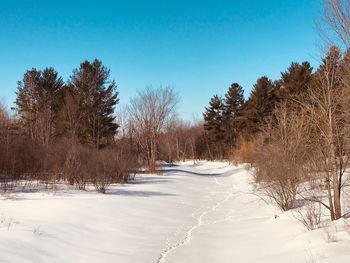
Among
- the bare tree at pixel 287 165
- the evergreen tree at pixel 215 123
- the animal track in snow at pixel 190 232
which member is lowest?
the animal track in snow at pixel 190 232

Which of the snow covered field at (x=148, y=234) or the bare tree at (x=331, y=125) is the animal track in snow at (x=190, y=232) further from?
the bare tree at (x=331, y=125)

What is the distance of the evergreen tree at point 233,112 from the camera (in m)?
61.7

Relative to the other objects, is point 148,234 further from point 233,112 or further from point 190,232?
point 233,112

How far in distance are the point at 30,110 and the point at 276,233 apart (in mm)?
40246

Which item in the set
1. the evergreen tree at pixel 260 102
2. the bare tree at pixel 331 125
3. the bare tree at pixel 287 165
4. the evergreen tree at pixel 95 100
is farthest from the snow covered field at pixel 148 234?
the evergreen tree at pixel 260 102

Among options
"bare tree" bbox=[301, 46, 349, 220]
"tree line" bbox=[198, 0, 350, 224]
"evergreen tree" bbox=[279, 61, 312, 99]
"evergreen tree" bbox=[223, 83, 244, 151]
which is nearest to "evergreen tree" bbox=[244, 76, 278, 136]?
"evergreen tree" bbox=[279, 61, 312, 99]

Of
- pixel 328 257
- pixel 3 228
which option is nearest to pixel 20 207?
pixel 3 228

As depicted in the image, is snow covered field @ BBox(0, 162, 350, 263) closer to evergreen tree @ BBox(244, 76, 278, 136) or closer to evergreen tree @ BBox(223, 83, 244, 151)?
evergreen tree @ BBox(244, 76, 278, 136)

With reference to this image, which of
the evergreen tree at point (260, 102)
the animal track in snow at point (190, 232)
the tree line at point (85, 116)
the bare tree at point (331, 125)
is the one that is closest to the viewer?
the animal track in snow at point (190, 232)

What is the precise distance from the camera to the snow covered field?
8086 mm

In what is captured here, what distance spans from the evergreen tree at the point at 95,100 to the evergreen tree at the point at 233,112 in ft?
76.4

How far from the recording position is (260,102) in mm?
48812

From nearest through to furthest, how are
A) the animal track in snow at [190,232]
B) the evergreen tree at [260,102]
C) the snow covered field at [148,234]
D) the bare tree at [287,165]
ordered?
1. the snow covered field at [148,234]
2. the animal track in snow at [190,232]
3. the bare tree at [287,165]
4. the evergreen tree at [260,102]

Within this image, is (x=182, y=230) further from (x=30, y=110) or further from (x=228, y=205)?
(x=30, y=110)
